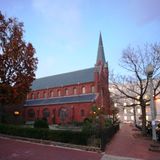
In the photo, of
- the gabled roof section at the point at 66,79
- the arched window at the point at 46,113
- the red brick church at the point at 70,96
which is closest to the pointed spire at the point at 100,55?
the red brick church at the point at 70,96

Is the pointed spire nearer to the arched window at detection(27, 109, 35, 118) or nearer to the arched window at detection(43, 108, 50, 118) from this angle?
the arched window at detection(43, 108, 50, 118)

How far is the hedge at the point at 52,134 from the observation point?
17875 millimetres

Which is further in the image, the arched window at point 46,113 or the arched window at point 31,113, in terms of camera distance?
the arched window at point 31,113

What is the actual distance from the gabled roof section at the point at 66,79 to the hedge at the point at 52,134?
33.5 m

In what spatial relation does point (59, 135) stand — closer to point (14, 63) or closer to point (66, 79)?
point (14, 63)

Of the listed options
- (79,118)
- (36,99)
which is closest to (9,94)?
(79,118)

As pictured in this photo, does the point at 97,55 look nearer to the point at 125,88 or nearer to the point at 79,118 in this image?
the point at 79,118

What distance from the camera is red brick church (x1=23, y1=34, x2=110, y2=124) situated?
50688 millimetres

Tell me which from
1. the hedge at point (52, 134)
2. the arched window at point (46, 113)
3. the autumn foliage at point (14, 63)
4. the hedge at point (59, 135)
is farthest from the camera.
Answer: the arched window at point (46, 113)

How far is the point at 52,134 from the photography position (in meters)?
20.0

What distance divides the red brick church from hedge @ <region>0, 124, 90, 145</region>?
80.6ft

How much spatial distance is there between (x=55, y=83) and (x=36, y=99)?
27.4 ft

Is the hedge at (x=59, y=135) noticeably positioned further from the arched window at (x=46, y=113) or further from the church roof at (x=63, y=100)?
the arched window at (x=46, y=113)

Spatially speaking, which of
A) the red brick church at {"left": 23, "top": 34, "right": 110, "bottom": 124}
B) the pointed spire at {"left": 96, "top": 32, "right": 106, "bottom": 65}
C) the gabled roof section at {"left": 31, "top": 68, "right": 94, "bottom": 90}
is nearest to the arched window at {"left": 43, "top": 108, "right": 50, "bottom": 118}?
the red brick church at {"left": 23, "top": 34, "right": 110, "bottom": 124}
